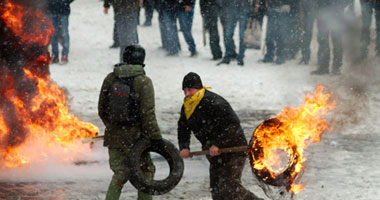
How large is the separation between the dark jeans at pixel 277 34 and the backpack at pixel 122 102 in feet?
30.1

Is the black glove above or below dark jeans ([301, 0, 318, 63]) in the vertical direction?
below

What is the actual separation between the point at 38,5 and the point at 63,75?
17.5 ft

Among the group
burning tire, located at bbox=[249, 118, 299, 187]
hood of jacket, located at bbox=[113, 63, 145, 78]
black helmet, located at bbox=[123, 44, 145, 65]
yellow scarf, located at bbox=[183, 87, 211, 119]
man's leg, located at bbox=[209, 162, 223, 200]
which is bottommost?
man's leg, located at bbox=[209, 162, 223, 200]

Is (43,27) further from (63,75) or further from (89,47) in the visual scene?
(89,47)

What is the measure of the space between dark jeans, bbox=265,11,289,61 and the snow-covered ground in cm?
36

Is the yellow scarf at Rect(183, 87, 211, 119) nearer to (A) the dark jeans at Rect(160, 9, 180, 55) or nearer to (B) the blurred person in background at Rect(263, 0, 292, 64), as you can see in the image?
(B) the blurred person in background at Rect(263, 0, 292, 64)

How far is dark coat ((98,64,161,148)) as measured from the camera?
574 centimetres

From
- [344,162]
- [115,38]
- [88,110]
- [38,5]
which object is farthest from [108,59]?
Answer: [344,162]

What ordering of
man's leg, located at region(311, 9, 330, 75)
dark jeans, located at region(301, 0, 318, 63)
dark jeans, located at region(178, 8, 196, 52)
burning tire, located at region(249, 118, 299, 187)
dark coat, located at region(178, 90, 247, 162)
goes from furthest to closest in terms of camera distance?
dark jeans, located at region(178, 8, 196, 52) → dark jeans, located at region(301, 0, 318, 63) → man's leg, located at region(311, 9, 330, 75) → dark coat, located at region(178, 90, 247, 162) → burning tire, located at region(249, 118, 299, 187)

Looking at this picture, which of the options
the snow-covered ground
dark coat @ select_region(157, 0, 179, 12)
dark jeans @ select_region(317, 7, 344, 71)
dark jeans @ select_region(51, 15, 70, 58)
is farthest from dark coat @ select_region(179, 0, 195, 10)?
dark jeans @ select_region(317, 7, 344, 71)

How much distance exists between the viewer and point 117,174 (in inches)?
228

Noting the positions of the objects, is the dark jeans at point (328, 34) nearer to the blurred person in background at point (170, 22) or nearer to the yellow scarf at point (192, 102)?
the blurred person in background at point (170, 22)

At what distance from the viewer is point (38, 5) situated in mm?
8992

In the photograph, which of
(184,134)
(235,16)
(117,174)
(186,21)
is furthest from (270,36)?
(117,174)
